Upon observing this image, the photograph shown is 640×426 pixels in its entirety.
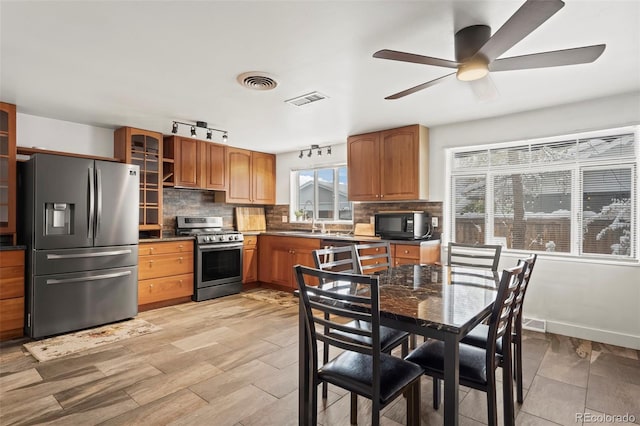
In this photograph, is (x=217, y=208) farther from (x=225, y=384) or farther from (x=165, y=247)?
(x=225, y=384)

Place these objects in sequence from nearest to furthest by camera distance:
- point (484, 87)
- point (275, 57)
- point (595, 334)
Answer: point (484, 87), point (275, 57), point (595, 334)

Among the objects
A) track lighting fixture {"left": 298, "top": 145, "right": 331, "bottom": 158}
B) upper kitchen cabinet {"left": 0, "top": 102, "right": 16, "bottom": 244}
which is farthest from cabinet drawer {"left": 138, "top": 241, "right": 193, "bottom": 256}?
track lighting fixture {"left": 298, "top": 145, "right": 331, "bottom": 158}

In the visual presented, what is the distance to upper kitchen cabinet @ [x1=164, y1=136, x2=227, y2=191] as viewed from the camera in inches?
194

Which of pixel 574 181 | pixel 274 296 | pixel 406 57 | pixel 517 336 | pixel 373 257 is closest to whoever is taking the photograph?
pixel 406 57

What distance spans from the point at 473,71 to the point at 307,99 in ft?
5.56

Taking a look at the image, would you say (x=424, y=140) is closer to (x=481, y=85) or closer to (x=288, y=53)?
(x=481, y=85)

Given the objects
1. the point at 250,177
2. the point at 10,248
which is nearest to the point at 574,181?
the point at 250,177

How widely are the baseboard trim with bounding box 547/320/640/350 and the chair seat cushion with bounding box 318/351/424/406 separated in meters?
2.65

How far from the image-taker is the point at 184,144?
196 inches

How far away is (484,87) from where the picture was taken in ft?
7.49

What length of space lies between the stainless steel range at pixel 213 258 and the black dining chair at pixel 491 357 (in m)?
3.61

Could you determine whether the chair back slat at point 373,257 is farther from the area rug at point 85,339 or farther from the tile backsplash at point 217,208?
the area rug at point 85,339

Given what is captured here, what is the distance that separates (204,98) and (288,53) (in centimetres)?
129

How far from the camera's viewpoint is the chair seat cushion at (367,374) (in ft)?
5.08
